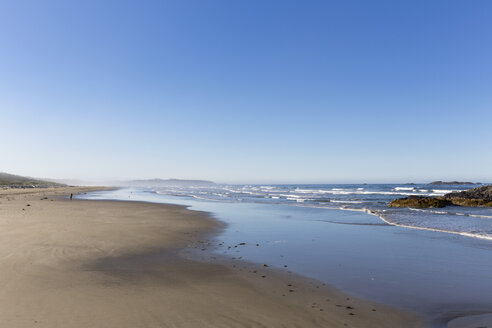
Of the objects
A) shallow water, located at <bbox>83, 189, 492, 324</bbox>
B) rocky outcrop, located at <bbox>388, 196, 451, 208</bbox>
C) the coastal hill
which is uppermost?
the coastal hill

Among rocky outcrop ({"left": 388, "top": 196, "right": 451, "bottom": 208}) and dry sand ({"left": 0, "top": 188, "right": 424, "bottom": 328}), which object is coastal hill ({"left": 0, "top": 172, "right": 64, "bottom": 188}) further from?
rocky outcrop ({"left": 388, "top": 196, "right": 451, "bottom": 208})

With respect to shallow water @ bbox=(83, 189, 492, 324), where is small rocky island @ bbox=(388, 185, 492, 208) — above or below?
above

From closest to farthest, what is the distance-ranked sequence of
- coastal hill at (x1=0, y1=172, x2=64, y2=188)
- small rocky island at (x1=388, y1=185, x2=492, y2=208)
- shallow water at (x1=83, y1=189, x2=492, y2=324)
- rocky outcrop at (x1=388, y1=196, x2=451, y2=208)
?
shallow water at (x1=83, y1=189, x2=492, y2=324) → rocky outcrop at (x1=388, y1=196, x2=451, y2=208) → small rocky island at (x1=388, y1=185, x2=492, y2=208) → coastal hill at (x1=0, y1=172, x2=64, y2=188)

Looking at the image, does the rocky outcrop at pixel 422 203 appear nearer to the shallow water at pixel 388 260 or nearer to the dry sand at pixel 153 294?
the shallow water at pixel 388 260

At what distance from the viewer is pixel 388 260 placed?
10484 millimetres

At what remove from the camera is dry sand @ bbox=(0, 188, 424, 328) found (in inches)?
223

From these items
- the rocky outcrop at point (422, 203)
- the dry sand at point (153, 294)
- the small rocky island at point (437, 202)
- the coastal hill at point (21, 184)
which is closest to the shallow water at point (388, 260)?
the dry sand at point (153, 294)

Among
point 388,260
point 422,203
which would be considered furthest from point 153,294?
point 422,203

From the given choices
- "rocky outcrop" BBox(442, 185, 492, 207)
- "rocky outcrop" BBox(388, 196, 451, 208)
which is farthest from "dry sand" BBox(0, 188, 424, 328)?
"rocky outcrop" BBox(442, 185, 492, 207)

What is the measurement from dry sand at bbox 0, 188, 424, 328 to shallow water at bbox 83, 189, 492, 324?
1.00 m

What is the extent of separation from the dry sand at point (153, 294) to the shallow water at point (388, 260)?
3.30ft

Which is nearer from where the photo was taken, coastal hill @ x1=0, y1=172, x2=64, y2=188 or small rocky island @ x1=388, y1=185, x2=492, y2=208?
small rocky island @ x1=388, y1=185, x2=492, y2=208

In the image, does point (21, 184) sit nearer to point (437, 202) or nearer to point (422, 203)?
point (422, 203)

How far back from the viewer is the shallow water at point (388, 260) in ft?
23.5
